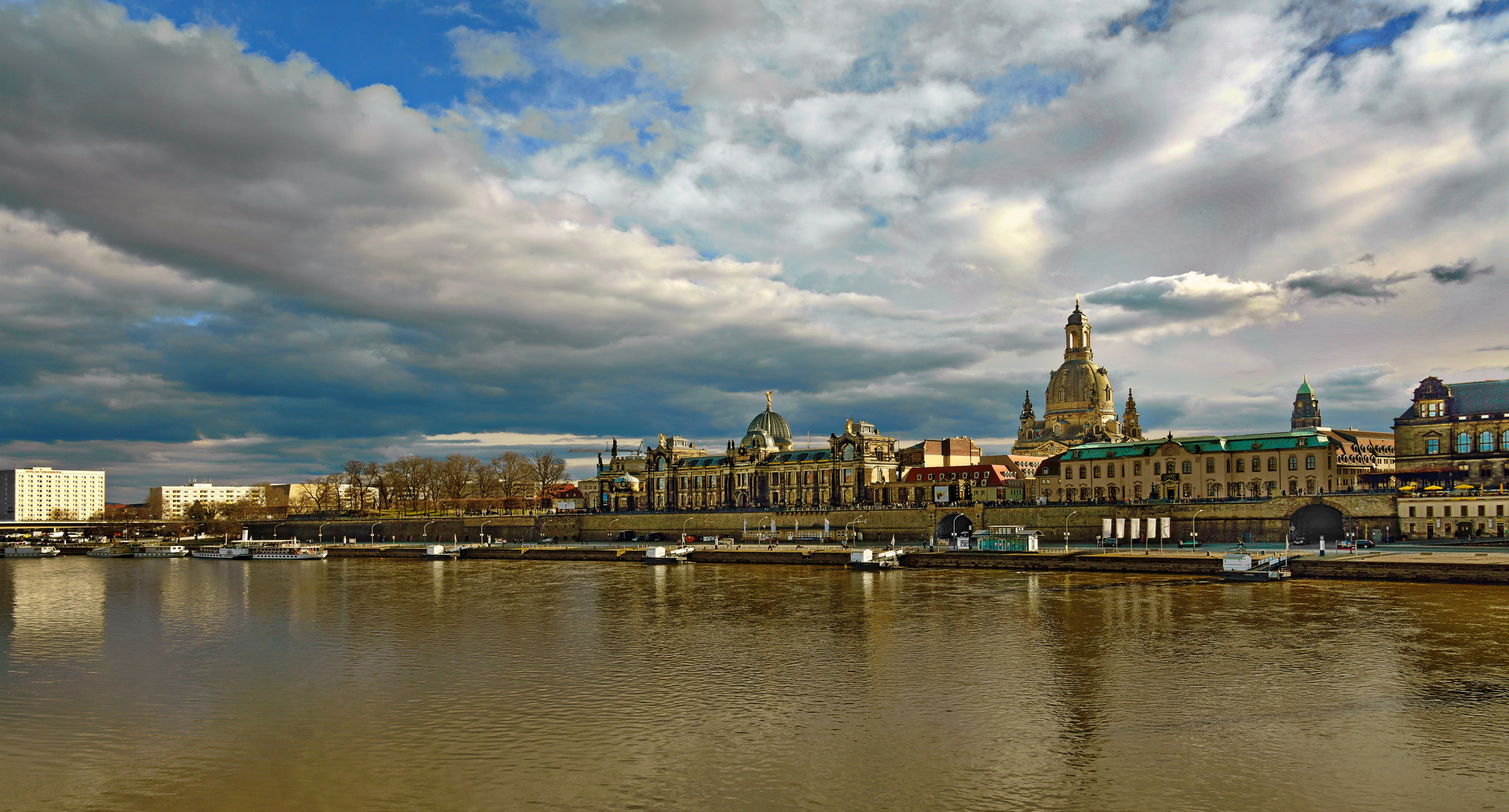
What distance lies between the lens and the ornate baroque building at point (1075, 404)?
16162 cm

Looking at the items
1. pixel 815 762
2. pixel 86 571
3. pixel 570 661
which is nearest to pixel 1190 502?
pixel 570 661

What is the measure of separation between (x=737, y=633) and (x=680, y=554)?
53.2 m

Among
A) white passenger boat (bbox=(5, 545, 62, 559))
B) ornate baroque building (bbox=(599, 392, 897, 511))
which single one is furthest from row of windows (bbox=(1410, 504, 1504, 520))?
white passenger boat (bbox=(5, 545, 62, 559))

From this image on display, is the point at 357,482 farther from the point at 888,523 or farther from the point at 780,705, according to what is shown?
the point at 780,705

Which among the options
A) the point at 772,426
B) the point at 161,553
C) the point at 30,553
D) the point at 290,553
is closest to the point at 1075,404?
the point at 772,426

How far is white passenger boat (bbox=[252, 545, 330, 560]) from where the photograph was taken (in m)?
121

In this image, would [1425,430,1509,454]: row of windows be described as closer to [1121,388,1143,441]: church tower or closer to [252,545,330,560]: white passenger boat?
[1121,388,1143,441]: church tower

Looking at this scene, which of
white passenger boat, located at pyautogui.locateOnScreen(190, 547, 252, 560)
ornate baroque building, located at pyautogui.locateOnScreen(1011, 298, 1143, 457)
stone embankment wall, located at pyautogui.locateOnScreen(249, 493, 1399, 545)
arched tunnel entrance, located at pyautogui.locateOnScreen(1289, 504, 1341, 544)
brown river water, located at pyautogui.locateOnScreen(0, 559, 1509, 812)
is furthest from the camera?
ornate baroque building, located at pyautogui.locateOnScreen(1011, 298, 1143, 457)

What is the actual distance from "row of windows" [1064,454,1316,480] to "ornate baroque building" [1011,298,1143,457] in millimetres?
39979

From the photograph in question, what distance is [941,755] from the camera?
2675 centimetres

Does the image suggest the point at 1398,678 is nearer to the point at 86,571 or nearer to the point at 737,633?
the point at 737,633

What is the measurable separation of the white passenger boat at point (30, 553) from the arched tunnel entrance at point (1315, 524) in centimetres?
15101

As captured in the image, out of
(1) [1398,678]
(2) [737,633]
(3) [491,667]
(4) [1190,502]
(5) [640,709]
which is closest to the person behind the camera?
(5) [640,709]

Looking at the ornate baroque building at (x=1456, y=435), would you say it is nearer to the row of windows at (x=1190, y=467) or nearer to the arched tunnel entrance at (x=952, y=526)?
the row of windows at (x=1190, y=467)
